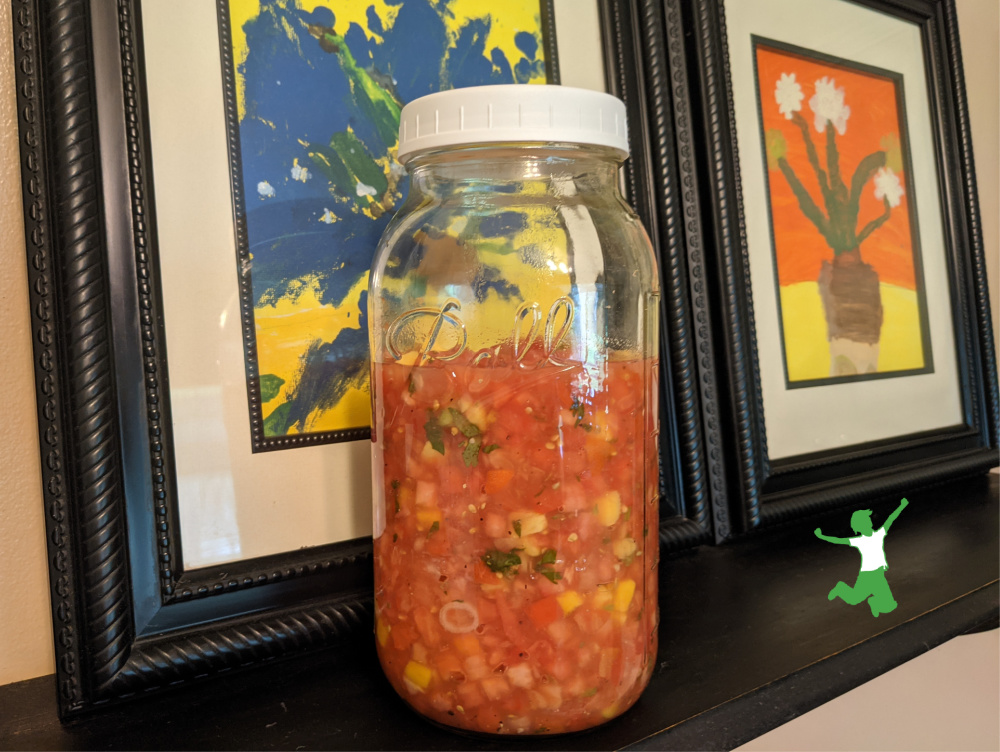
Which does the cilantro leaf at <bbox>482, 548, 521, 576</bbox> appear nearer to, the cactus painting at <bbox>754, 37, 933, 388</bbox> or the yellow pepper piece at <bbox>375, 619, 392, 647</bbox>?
the yellow pepper piece at <bbox>375, 619, 392, 647</bbox>

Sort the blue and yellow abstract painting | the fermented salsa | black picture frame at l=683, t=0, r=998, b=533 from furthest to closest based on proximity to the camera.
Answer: black picture frame at l=683, t=0, r=998, b=533 < the blue and yellow abstract painting < the fermented salsa

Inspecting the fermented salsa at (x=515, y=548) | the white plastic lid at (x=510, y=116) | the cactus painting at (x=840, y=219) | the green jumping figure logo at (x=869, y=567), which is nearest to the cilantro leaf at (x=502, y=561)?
the fermented salsa at (x=515, y=548)

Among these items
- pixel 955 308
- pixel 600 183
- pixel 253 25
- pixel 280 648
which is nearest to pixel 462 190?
pixel 600 183

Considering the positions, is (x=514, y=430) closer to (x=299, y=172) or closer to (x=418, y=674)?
(x=418, y=674)

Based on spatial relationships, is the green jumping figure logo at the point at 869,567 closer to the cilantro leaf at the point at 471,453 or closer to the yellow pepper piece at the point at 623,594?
the yellow pepper piece at the point at 623,594

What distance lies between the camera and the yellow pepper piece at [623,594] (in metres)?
0.46

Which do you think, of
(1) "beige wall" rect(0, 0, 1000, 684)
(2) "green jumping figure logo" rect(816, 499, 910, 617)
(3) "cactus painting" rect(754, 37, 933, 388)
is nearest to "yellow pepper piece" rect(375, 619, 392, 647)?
(1) "beige wall" rect(0, 0, 1000, 684)

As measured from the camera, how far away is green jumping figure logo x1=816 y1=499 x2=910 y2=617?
2.09 feet

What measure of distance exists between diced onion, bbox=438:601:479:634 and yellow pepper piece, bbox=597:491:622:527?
9cm

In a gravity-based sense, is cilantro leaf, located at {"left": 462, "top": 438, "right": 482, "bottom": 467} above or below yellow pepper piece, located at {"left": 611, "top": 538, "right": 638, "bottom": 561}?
above

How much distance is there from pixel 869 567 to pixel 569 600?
415mm

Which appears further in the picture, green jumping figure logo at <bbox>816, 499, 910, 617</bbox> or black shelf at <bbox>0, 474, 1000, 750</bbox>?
green jumping figure logo at <bbox>816, 499, 910, 617</bbox>

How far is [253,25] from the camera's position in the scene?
0.55 meters

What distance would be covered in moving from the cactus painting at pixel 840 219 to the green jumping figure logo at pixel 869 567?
0.51 ft
